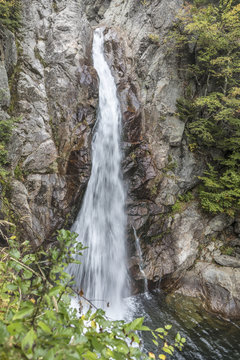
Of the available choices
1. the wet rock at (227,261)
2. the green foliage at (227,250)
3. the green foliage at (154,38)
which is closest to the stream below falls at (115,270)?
the wet rock at (227,261)

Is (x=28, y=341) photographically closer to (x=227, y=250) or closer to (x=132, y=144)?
(x=132, y=144)

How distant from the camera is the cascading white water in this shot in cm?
663

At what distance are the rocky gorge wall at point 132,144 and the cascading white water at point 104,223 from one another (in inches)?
17.9

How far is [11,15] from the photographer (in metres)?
7.19

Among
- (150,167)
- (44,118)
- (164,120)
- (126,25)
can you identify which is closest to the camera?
(44,118)

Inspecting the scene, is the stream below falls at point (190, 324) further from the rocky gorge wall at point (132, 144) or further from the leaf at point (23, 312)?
the leaf at point (23, 312)

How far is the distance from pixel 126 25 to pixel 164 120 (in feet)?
21.1

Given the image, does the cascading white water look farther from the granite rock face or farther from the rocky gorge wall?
the granite rock face

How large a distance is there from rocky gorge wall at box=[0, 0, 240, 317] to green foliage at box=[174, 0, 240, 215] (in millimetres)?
653

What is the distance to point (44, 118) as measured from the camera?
6.75 metres

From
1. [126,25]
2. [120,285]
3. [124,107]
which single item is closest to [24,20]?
[124,107]

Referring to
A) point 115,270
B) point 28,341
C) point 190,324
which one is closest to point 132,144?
point 115,270

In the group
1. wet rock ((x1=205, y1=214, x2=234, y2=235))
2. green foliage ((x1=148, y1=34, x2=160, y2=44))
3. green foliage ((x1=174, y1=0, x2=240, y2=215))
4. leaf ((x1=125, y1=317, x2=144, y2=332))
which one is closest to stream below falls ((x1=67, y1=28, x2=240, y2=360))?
wet rock ((x1=205, y1=214, x2=234, y2=235))

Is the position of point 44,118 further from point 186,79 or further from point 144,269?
point 186,79
